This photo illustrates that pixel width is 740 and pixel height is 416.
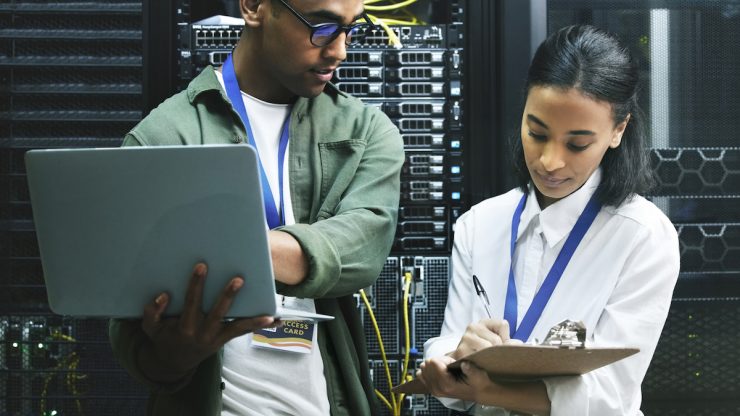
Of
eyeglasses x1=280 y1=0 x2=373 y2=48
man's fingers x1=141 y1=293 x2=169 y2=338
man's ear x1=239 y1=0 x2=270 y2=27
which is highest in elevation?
man's ear x1=239 y1=0 x2=270 y2=27

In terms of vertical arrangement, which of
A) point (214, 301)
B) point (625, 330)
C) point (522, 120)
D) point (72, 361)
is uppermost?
point (522, 120)

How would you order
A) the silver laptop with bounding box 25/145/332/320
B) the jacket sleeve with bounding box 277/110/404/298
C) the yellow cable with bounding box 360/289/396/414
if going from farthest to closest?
the yellow cable with bounding box 360/289/396/414 → the jacket sleeve with bounding box 277/110/404/298 → the silver laptop with bounding box 25/145/332/320

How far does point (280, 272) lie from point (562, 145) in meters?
0.61

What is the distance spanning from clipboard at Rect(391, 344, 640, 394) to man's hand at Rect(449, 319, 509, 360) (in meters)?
0.04

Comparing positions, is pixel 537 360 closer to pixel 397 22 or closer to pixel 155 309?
pixel 155 309

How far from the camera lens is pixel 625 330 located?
1754 millimetres

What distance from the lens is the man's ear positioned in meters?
1.85

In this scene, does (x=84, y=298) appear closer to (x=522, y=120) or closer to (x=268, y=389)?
(x=268, y=389)

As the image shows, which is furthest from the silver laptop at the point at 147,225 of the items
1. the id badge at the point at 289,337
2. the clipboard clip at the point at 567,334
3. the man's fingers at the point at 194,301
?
the clipboard clip at the point at 567,334

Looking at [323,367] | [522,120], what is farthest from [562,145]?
[323,367]

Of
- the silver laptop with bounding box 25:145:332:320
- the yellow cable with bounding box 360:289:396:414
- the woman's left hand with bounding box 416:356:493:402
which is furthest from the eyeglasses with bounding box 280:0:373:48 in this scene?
the yellow cable with bounding box 360:289:396:414

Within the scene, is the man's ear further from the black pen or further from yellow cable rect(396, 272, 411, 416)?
yellow cable rect(396, 272, 411, 416)

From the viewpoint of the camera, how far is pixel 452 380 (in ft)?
5.61

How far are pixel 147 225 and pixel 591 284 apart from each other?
2.91 ft
